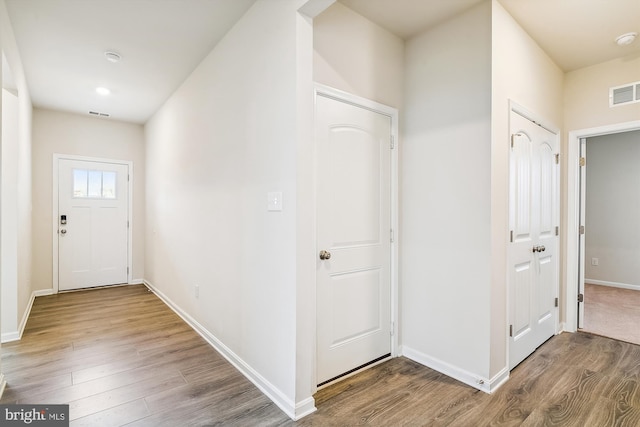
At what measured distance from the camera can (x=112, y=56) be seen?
9.68ft

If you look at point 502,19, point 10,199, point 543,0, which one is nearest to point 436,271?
point 502,19

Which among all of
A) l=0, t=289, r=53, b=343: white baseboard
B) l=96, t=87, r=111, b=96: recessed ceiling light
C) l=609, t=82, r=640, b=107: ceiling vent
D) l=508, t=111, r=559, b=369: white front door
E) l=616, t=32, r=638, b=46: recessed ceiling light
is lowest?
l=0, t=289, r=53, b=343: white baseboard

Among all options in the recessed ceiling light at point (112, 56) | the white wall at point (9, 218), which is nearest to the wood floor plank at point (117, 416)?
the white wall at point (9, 218)

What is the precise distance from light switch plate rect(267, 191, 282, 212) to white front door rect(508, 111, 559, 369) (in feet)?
5.76

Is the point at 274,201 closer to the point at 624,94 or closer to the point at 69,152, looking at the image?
the point at 624,94

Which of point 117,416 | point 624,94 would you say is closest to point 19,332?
point 117,416

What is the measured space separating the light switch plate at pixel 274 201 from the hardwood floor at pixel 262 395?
49.0 inches

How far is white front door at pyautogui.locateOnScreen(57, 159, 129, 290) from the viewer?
4664 millimetres

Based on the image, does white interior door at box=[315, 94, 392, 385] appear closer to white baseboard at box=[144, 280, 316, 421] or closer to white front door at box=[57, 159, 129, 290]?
white baseboard at box=[144, 280, 316, 421]

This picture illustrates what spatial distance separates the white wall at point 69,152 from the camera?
4457mm

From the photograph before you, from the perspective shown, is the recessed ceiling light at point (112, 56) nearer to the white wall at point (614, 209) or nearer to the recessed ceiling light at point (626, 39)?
the recessed ceiling light at point (626, 39)

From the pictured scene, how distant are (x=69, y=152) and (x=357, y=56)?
472 centimetres

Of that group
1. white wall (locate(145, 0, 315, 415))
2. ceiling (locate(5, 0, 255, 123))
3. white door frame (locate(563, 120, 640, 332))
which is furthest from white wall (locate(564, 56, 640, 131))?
ceiling (locate(5, 0, 255, 123))

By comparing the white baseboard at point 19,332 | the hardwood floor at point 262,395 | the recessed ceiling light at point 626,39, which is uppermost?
the recessed ceiling light at point 626,39
